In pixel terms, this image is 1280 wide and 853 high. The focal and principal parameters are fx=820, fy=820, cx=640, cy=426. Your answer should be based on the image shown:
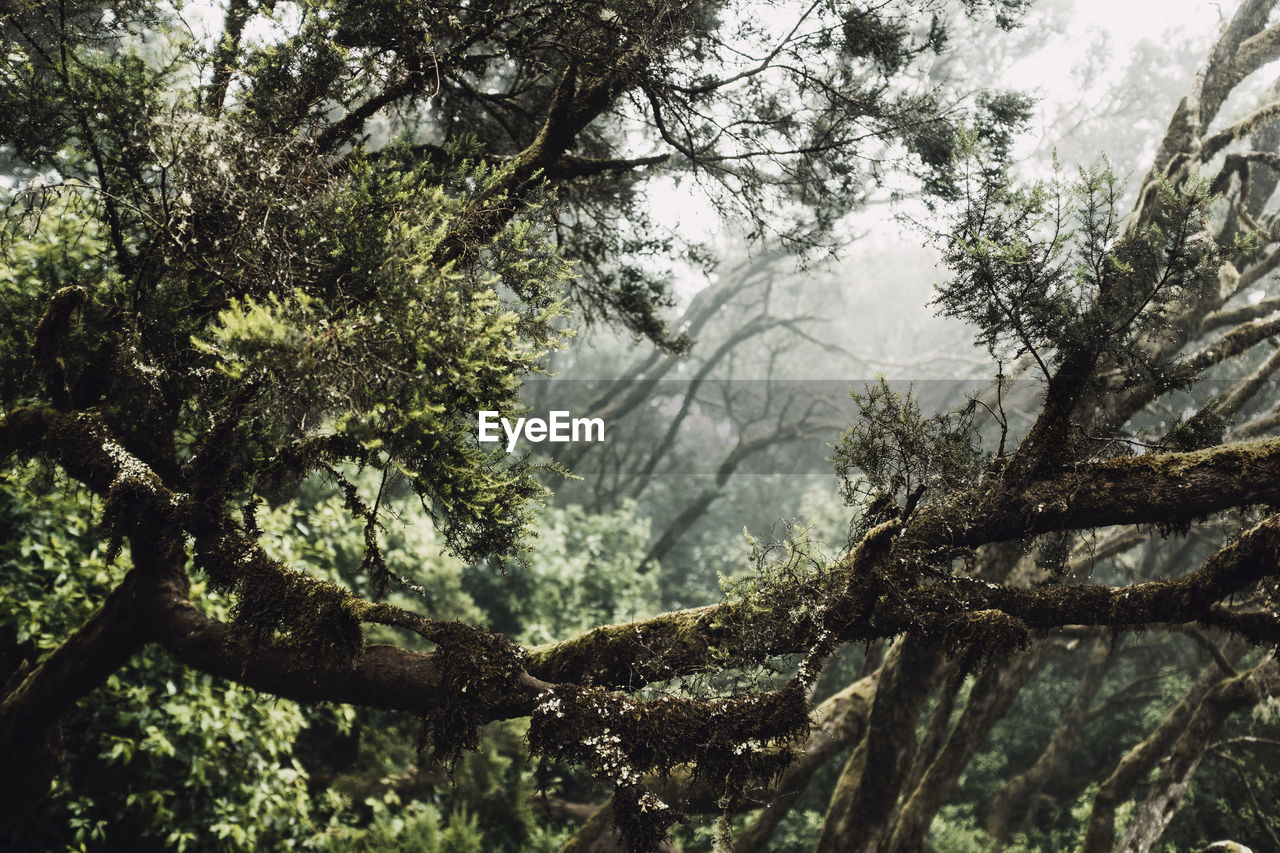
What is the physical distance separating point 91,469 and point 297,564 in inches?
172

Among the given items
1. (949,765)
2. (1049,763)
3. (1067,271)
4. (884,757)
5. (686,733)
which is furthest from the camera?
(1049,763)

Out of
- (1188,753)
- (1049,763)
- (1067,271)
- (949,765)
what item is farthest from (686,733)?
(1049,763)

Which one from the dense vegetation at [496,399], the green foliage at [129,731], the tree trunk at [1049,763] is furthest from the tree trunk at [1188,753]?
the green foliage at [129,731]

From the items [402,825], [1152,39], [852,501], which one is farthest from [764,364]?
[852,501]

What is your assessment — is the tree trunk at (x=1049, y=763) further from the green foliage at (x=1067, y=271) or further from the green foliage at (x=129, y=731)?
Answer: the green foliage at (x=129, y=731)

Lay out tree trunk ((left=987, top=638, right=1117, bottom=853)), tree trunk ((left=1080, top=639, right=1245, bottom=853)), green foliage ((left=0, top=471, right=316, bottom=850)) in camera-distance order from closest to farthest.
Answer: green foliage ((left=0, top=471, right=316, bottom=850))
tree trunk ((left=1080, top=639, right=1245, bottom=853))
tree trunk ((left=987, top=638, right=1117, bottom=853))

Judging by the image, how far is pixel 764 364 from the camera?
36.6 meters

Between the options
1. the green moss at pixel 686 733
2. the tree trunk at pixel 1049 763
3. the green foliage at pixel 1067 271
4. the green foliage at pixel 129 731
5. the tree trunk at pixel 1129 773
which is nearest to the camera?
the green moss at pixel 686 733

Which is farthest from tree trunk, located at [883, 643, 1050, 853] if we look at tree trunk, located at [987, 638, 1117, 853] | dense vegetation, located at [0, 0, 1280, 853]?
tree trunk, located at [987, 638, 1117, 853]

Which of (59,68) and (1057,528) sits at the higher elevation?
(59,68)

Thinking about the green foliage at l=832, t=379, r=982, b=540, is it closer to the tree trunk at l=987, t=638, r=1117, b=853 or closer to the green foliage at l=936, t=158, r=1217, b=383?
the green foliage at l=936, t=158, r=1217, b=383

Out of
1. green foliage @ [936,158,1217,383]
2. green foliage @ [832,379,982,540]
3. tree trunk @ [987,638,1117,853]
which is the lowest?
tree trunk @ [987,638,1117,853]

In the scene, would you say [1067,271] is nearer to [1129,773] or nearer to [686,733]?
[686,733]

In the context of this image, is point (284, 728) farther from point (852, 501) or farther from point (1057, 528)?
point (1057, 528)
